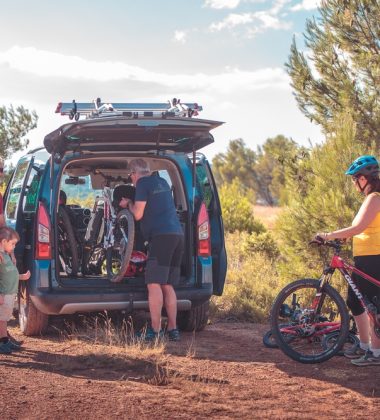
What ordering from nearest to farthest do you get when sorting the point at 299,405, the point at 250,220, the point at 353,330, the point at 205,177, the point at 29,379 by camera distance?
the point at 299,405 < the point at 29,379 < the point at 353,330 < the point at 205,177 < the point at 250,220

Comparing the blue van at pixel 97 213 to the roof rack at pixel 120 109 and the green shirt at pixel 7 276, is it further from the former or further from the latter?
the green shirt at pixel 7 276

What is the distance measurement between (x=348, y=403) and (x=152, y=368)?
1.62 metres

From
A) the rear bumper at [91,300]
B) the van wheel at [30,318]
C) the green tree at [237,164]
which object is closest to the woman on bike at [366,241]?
the rear bumper at [91,300]

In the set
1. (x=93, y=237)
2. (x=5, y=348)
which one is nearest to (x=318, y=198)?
(x=93, y=237)

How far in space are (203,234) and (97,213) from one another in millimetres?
1213

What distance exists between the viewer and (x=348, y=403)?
5215 millimetres

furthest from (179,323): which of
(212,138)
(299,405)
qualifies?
(299,405)

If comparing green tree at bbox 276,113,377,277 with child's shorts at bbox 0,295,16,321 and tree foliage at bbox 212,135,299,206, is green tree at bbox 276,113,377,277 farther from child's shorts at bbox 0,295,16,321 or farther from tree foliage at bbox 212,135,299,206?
tree foliage at bbox 212,135,299,206

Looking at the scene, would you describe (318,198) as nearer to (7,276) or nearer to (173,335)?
(173,335)

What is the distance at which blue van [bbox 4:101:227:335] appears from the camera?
283 inches

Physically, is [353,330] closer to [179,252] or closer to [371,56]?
[179,252]

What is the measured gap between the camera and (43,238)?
23.8 feet

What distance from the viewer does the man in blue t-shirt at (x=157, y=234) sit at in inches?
288

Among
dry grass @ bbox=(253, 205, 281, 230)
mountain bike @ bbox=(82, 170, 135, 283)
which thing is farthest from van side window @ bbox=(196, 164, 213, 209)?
dry grass @ bbox=(253, 205, 281, 230)
